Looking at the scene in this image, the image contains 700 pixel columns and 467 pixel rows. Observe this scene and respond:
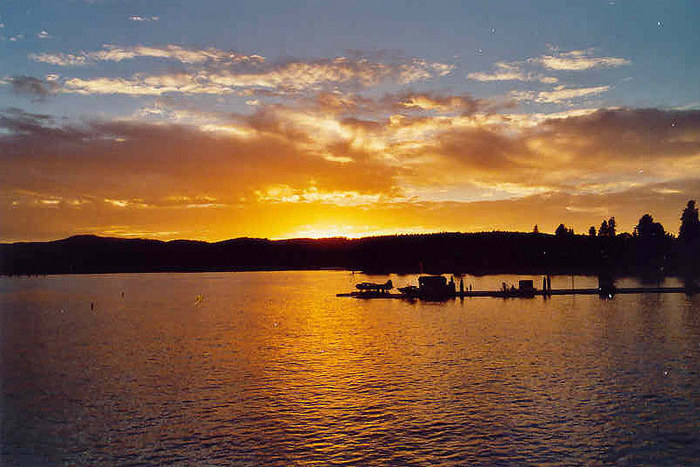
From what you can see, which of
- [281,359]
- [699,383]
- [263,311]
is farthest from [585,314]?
[263,311]

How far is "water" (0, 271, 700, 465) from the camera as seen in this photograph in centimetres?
2955

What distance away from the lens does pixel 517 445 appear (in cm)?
2955

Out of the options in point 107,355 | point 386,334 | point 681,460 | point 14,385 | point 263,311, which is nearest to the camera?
point 681,460

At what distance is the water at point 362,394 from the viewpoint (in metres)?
29.5

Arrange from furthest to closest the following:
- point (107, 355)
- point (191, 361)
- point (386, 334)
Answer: point (386, 334), point (107, 355), point (191, 361)

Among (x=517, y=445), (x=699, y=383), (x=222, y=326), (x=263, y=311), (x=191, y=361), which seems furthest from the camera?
(x=263, y=311)

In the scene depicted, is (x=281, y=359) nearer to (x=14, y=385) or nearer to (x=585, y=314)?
(x=14, y=385)

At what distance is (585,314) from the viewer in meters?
90.8

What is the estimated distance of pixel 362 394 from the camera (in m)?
40.8

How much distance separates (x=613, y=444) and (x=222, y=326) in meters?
→ 69.6

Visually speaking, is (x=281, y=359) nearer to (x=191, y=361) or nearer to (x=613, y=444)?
(x=191, y=361)

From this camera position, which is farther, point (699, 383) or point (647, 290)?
point (647, 290)

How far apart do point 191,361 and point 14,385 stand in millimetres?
15744

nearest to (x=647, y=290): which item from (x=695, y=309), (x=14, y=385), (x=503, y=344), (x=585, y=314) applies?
(x=695, y=309)
